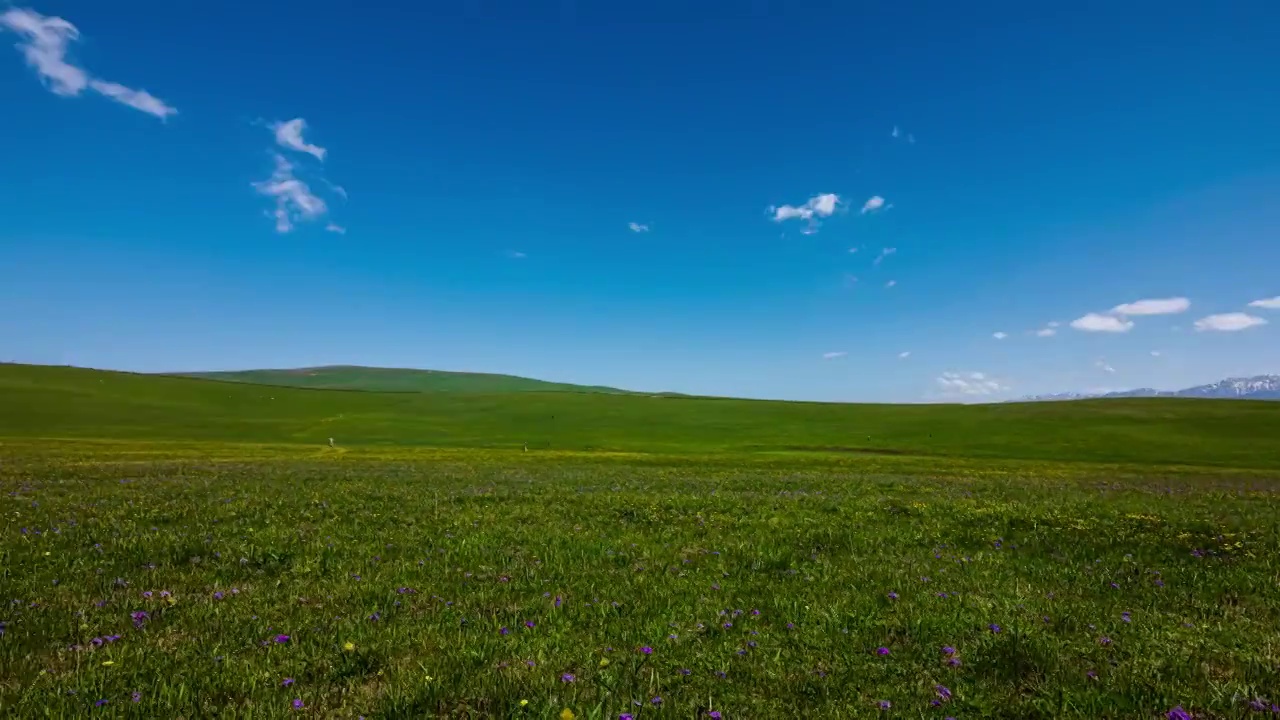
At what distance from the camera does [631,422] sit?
96.1 meters

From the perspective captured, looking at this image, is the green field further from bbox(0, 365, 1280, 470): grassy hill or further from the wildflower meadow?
bbox(0, 365, 1280, 470): grassy hill

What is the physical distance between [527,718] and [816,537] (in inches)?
362

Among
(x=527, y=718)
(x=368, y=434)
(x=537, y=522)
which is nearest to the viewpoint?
(x=527, y=718)

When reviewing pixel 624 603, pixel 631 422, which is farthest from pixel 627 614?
pixel 631 422

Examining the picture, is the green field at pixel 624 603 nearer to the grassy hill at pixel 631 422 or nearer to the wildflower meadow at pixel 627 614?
the wildflower meadow at pixel 627 614

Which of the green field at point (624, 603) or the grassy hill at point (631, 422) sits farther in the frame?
the grassy hill at point (631, 422)

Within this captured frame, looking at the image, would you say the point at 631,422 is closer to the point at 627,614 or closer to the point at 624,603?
the point at 624,603

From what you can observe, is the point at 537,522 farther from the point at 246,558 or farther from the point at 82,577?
the point at 82,577

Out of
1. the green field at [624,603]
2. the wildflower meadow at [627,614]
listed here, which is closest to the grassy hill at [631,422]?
the green field at [624,603]

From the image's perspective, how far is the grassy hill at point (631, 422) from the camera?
2783 inches

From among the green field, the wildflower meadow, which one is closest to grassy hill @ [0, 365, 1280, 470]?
the green field

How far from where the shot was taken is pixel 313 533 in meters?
12.2

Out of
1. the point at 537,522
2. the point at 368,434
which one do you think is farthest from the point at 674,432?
the point at 537,522

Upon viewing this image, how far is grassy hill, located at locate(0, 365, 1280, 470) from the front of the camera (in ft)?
232
